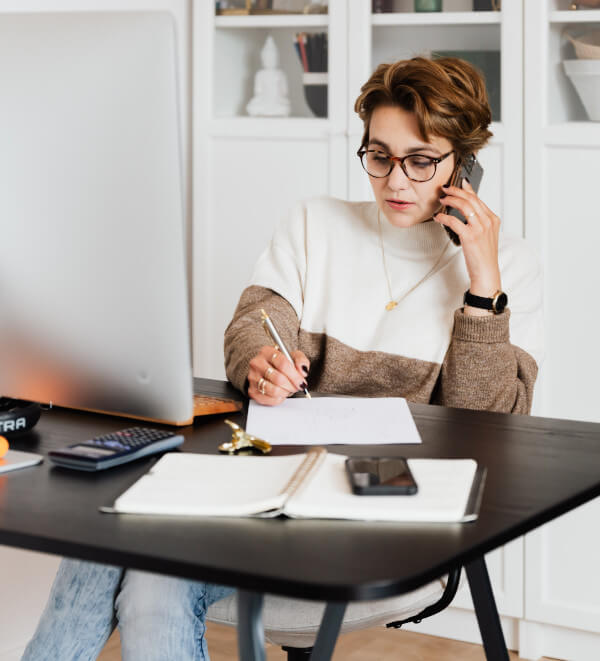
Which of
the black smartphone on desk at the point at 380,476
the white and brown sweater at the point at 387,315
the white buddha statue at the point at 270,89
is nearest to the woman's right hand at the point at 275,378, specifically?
the white and brown sweater at the point at 387,315

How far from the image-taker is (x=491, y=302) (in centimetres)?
171

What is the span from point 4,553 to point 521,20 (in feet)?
5.69

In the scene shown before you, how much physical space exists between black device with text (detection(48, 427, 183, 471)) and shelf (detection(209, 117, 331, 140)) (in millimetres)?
1660

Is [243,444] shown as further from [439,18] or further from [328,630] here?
[439,18]

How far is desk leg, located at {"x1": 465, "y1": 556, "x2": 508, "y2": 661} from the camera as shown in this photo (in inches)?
54.7

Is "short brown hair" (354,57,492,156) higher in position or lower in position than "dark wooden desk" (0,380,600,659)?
higher

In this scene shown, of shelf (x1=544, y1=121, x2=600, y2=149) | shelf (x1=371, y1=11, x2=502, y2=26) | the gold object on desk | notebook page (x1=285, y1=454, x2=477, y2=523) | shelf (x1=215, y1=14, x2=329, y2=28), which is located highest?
shelf (x1=215, y1=14, x2=329, y2=28)

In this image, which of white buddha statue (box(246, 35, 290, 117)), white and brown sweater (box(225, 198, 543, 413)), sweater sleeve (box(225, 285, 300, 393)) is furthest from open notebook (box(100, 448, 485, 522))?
white buddha statue (box(246, 35, 290, 117))

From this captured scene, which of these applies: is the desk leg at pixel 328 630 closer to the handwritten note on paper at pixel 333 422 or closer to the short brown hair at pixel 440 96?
the handwritten note on paper at pixel 333 422

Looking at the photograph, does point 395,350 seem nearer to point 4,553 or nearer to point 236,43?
point 4,553

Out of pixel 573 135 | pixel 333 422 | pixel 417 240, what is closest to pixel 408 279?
pixel 417 240

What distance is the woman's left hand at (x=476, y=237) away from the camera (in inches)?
67.8

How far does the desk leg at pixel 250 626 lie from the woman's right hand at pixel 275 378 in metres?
0.51

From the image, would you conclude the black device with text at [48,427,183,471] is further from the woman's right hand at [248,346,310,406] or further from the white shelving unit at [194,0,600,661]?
the white shelving unit at [194,0,600,661]
